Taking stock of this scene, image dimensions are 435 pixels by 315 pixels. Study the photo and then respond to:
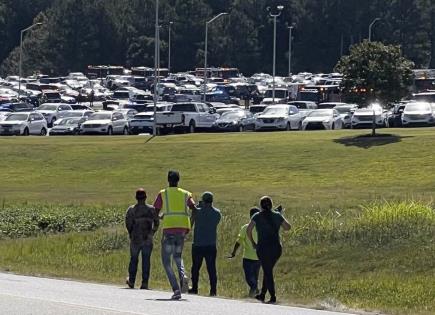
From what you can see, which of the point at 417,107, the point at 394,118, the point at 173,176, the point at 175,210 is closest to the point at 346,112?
the point at 394,118

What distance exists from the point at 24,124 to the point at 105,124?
441 centimetres

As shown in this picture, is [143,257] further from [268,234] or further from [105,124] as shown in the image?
[105,124]

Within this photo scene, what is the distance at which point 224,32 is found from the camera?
138 metres

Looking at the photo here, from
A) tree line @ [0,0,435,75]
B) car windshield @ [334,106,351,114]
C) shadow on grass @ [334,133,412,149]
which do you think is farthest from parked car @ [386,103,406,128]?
tree line @ [0,0,435,75]

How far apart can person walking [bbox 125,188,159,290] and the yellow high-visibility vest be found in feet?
1.86

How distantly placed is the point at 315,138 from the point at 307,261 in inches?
1157

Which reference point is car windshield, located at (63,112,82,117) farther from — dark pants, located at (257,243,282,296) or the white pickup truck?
dark pants, located at (257,243,282,296)

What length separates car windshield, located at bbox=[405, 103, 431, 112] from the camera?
2473 inches

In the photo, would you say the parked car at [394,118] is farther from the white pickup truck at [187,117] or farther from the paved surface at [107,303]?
the paved surface at [107,303]

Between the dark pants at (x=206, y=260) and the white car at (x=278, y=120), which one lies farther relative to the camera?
the white car at (x=278, y=120)

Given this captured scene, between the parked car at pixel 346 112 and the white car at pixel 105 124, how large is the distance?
39.5 ft

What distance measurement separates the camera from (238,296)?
20406 mm

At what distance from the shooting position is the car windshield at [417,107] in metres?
62.8

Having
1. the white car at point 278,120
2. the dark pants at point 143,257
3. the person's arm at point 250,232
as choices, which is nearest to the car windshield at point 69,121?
the white car at point 278,120
